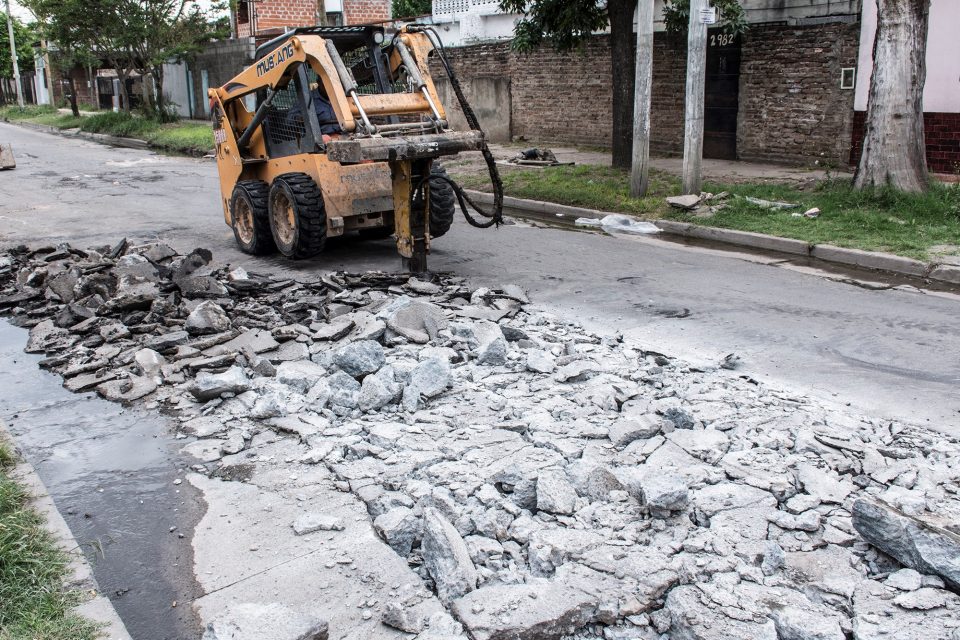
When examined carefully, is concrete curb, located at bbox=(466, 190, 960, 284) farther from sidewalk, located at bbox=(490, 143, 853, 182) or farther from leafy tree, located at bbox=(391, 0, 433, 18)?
leafy tree, located at bbox=(391, 0, 433, 18)

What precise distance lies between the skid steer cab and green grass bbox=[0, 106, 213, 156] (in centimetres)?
1452

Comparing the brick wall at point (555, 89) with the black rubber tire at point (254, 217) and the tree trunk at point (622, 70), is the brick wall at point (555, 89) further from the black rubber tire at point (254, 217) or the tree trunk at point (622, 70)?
the black rubber tire at point (254, 217)

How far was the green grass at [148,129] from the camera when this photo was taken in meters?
26.1

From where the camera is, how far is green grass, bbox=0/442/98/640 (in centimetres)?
350

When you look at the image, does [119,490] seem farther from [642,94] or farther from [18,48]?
[18,48]

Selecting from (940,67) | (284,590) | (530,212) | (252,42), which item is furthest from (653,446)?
(252,42)

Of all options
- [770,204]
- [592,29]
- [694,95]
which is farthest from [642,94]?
[592,29]

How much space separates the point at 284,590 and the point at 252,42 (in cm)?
3128

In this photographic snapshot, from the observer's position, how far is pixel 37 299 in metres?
9.32

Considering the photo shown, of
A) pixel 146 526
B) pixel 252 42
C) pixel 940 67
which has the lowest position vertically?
pixel 146 526

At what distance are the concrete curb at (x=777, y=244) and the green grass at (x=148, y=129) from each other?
1355 cm

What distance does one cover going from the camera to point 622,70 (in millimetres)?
15844

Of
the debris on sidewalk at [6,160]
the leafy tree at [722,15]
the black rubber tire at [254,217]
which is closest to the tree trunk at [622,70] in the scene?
the leafy tree at [722,15]

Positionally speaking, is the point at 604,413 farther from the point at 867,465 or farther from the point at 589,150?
the point at 589,150
